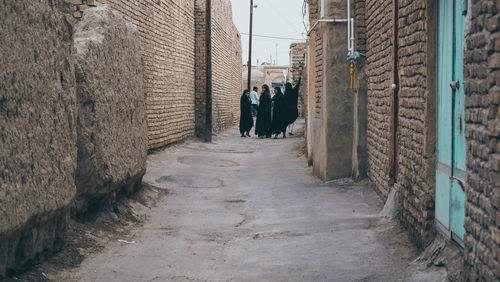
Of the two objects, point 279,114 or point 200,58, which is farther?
point 279,114

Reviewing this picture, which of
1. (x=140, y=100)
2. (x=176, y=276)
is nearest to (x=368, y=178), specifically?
(x=140, y=100)

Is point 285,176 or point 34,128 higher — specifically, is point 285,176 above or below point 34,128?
below

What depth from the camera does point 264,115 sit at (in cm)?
1672

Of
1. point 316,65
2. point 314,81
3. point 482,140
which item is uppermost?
point 316,65

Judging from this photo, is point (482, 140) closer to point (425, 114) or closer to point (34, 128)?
point (425, 114)

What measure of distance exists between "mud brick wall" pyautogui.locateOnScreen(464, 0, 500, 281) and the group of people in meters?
12.7

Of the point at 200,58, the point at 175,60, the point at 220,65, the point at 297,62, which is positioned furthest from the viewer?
the point at 297,62

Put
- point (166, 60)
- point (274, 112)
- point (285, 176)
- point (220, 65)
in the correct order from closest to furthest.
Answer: point (285, 176) < point (166, 60) < point (274, 112) < point (220, 65)

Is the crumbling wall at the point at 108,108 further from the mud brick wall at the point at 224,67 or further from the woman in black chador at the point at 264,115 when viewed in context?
the mud brick wall at the point at 224,67

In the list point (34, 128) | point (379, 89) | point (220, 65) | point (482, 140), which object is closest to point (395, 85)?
point (379, 89)

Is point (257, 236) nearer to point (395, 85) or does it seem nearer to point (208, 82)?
point (395, 85)

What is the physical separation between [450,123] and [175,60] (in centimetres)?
928

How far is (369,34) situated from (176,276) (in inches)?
163

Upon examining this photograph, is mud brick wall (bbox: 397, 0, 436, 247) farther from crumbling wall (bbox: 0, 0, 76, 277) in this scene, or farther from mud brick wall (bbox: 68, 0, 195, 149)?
mud brick wall (bbox: 68, 0, 195, 149)
